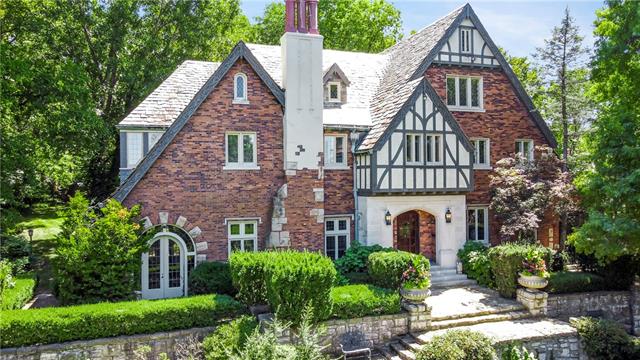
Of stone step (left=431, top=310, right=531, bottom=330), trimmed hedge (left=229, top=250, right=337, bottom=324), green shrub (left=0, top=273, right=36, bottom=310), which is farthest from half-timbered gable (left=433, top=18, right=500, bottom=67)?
green shrub (left=0, top=273, right=36, bottom=310)

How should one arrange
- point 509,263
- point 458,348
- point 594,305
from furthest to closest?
point 594,305 → point 509,263 → point 458,348

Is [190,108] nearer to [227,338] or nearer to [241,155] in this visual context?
[241,155]

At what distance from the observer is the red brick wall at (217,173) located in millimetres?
15039

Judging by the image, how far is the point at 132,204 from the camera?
14.7 meters

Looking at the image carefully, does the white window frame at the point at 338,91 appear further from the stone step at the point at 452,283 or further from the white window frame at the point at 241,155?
the stone step at the point at 452,283

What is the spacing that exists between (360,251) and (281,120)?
18.8 ft

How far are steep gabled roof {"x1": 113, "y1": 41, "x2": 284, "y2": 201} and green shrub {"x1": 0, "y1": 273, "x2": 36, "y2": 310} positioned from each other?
3.82 meters

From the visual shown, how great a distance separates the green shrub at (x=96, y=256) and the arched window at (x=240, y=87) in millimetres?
5450

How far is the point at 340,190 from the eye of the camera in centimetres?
1753

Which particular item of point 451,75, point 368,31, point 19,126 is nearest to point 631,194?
point 451,75

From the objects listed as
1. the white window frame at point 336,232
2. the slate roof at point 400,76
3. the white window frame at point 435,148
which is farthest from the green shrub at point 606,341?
the slate roof at point 400,76

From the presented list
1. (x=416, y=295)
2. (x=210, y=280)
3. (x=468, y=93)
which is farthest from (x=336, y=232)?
(x=468, y=93)

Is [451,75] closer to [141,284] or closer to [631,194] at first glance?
[631,194]

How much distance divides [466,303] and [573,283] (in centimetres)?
394
